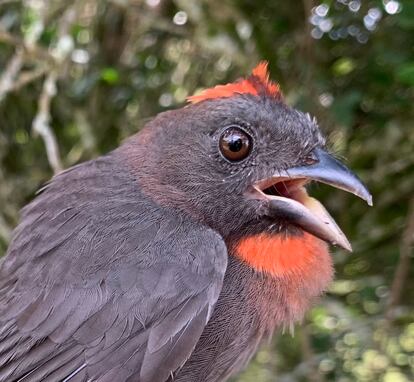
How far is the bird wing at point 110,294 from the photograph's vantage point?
2.23 m

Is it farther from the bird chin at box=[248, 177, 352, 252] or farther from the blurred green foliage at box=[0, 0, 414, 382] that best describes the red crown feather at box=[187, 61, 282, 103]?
the blurred green foliage at box=[0, 0, 414, 382]

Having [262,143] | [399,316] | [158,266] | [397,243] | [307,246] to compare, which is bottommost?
[399,316]

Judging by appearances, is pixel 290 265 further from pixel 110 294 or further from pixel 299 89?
pixel 299 89

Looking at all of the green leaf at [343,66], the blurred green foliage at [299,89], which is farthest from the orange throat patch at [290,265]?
the green leaf at [343,66]

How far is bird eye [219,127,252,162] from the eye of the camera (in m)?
2.45

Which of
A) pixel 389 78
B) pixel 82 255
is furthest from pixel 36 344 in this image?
pixel 389 78

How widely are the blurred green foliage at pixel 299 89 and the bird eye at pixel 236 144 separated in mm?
705

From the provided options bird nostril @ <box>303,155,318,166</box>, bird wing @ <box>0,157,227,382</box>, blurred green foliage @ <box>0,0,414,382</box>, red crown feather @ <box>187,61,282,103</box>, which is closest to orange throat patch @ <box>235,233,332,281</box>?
bird wing @ <box>0,157,227,382</box>

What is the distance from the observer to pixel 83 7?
386 centimetres

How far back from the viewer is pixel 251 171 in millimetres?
2428

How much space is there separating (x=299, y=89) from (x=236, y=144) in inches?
43.4

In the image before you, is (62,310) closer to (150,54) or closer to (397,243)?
(397,243)

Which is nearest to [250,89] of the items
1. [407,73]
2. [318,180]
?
[318,180]

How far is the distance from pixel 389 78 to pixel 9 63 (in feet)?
6.58
